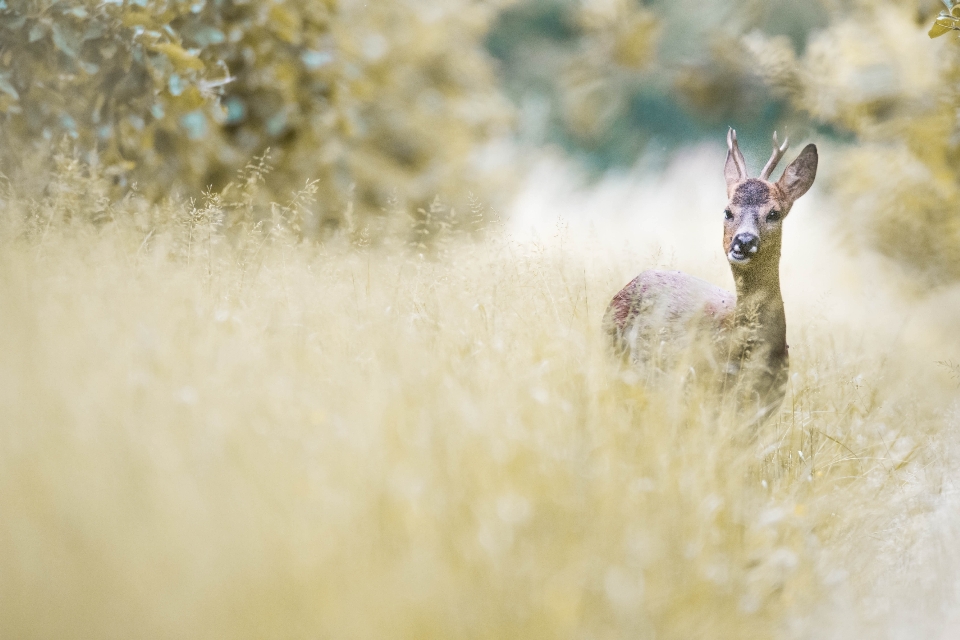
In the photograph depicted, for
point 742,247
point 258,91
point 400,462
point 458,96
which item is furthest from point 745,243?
point 458,96

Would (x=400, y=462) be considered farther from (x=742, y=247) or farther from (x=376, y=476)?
(x=742, y=247)

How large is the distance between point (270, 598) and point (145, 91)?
8.39 ft

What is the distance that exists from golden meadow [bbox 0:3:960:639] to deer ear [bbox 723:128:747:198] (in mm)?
597

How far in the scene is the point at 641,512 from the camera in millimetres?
1707

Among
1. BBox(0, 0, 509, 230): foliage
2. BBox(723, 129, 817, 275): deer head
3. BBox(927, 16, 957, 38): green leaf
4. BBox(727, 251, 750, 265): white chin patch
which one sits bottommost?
BBox(727, 251, 750, 265): white chin patch

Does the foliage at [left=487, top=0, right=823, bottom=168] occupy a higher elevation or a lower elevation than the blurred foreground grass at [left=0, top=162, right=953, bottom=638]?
higher

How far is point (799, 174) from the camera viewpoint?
2.48 m

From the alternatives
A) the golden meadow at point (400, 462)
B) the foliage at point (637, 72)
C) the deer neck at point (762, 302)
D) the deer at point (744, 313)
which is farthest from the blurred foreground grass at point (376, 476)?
the foliage at point (637, 72)

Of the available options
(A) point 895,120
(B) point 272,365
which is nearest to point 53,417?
(B) point 272,365

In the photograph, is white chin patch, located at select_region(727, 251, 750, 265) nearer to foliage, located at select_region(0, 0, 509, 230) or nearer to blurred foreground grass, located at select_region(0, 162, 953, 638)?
blurred foreground grass, located at select_region(0, 162, 953, 638)

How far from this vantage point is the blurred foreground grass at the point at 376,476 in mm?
1383

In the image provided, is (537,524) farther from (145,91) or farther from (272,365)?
(145,91)

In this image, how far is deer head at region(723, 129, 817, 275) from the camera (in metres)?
2.39

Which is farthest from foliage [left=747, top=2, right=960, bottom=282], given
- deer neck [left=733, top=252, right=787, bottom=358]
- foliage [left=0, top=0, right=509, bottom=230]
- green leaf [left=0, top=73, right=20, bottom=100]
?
green leaf [left=0, top=73, right=20, bottom=100]
